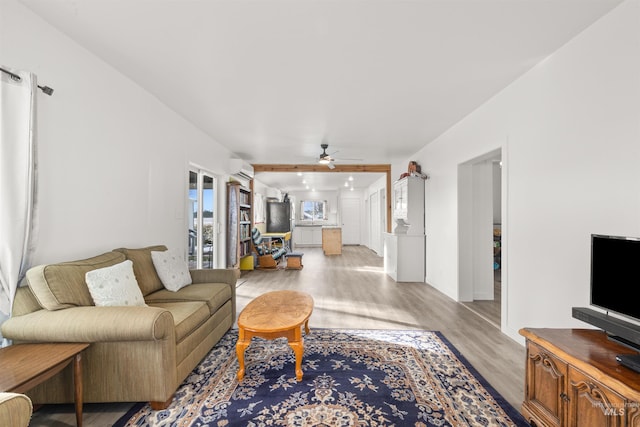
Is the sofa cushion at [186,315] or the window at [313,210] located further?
the window at [313,210]

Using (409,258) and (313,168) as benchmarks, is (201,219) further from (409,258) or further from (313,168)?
(409,258)

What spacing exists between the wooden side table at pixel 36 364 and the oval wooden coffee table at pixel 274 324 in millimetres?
905

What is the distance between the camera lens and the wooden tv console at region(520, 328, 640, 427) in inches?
46.4

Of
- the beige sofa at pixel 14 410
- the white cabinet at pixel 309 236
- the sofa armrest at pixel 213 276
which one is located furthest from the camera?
the white cabinet at pixel 309 236

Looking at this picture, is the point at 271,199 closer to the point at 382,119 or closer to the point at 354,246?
the point at 354,246

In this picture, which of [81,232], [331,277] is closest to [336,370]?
[81,232]

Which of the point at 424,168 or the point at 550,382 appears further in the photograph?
the point at 424,168

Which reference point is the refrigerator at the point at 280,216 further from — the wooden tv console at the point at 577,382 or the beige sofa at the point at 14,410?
the beige sofa at the point at 14,410

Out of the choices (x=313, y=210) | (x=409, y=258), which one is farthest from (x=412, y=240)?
(x=313, y=210)

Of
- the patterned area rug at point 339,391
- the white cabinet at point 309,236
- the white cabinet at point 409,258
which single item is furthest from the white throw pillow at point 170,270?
the white cabinet at point 309,236

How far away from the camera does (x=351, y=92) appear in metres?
2.98

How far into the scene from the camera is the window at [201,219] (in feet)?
14.2

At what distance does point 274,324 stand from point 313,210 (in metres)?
10.2

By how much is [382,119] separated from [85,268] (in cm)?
349
